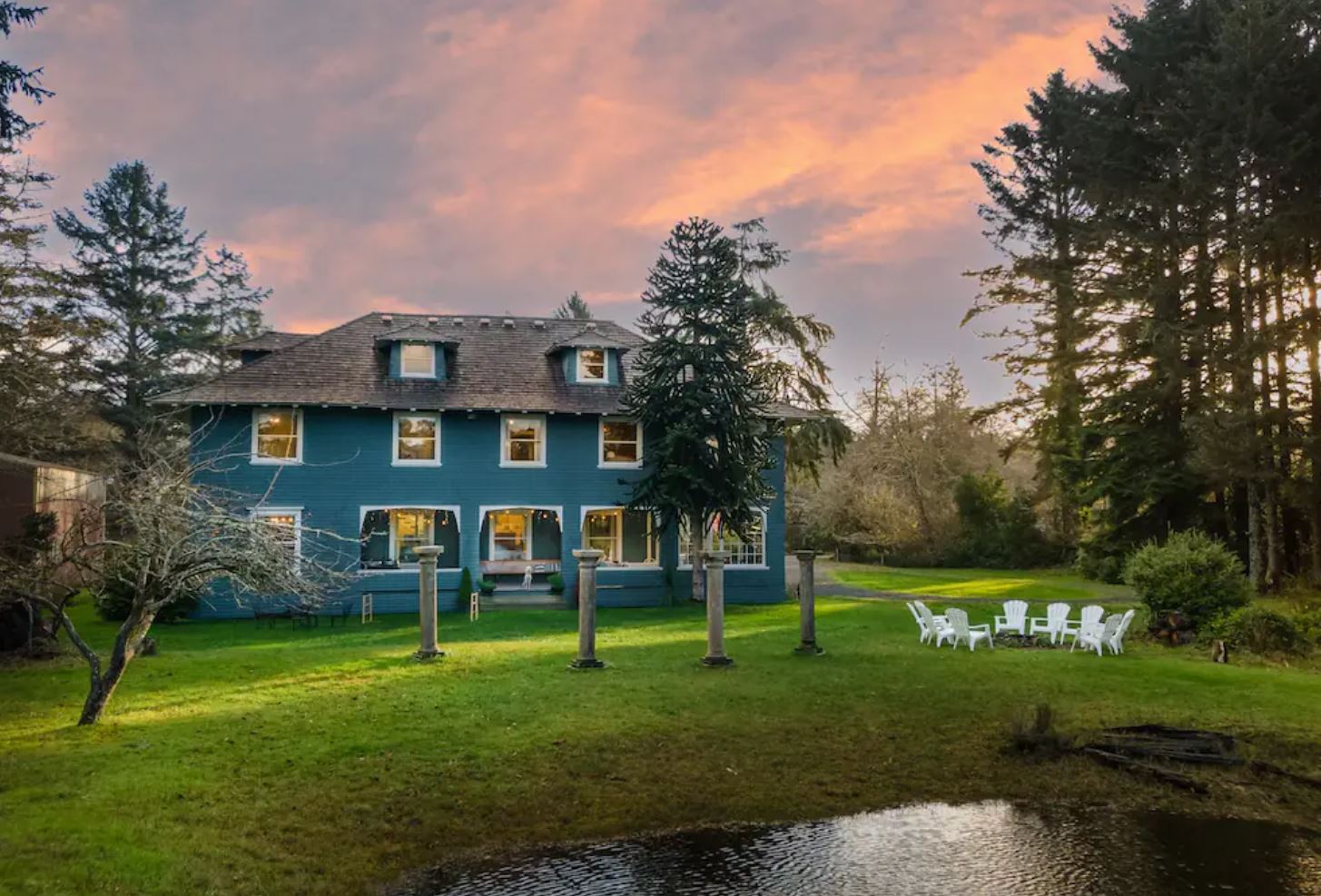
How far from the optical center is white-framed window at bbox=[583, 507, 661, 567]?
1045 inches

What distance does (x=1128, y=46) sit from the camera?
95.8 ft

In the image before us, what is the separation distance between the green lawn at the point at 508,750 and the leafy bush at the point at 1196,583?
255 centimetres

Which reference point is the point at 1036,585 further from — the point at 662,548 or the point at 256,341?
the point at 256,341

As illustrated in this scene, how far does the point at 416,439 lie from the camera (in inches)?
967

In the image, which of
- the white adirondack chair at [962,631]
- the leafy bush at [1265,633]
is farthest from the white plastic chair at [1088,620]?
the leafy bush at [1265,633]

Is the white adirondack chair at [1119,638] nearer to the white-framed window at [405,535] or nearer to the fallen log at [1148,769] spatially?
the fallen log at [1148,769]

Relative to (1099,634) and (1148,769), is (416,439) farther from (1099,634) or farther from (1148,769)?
(1148,769)

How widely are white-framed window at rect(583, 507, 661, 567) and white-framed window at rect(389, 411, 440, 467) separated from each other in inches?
206

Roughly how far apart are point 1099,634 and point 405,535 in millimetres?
18863

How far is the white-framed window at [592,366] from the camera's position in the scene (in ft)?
86.3

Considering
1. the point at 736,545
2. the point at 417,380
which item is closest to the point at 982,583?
the point at 736,545

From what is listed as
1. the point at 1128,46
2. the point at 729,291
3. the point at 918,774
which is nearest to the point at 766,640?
the point at 918,774

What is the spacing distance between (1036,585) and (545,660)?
2185 centimetres

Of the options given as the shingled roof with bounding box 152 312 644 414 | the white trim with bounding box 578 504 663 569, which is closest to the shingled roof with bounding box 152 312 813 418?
the shingled roof with bounding box 152 312 644 414
